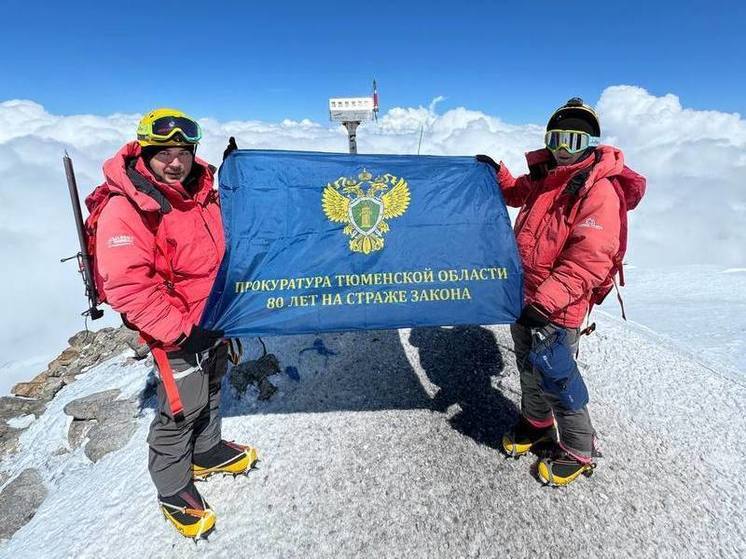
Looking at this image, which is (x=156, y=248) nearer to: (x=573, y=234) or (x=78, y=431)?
(x=573, y=234)

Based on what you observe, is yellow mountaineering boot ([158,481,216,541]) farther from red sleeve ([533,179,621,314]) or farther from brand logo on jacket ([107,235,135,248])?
red sleeve ([533,179,621,314])

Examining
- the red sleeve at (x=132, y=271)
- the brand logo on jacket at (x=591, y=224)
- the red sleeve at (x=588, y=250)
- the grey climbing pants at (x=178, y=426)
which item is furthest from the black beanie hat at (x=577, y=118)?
the grey climbing pants at (x=178, y=426)

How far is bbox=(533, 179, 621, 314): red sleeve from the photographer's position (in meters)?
3.52

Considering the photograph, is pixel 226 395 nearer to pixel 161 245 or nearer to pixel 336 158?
pixel 161 245

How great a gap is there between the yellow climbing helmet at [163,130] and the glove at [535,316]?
3684 millimetres

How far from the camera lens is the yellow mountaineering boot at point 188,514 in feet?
13.6

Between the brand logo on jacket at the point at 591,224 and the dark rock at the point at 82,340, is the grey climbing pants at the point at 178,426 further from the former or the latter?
the dark rock at the point at 82,340

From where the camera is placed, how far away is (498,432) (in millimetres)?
5242

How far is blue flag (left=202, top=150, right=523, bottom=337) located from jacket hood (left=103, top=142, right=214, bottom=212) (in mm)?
746

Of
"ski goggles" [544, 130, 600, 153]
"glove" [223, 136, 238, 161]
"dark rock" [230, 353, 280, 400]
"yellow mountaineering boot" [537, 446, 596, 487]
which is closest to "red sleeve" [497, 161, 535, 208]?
"ski goggles" [544, 130, 600, 153]

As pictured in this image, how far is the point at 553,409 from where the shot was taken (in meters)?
4.31

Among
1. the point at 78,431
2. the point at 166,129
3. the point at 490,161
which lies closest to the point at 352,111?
the point at 490,161

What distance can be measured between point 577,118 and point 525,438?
370cm

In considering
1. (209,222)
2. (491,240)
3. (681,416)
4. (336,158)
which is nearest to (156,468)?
(209,222)
